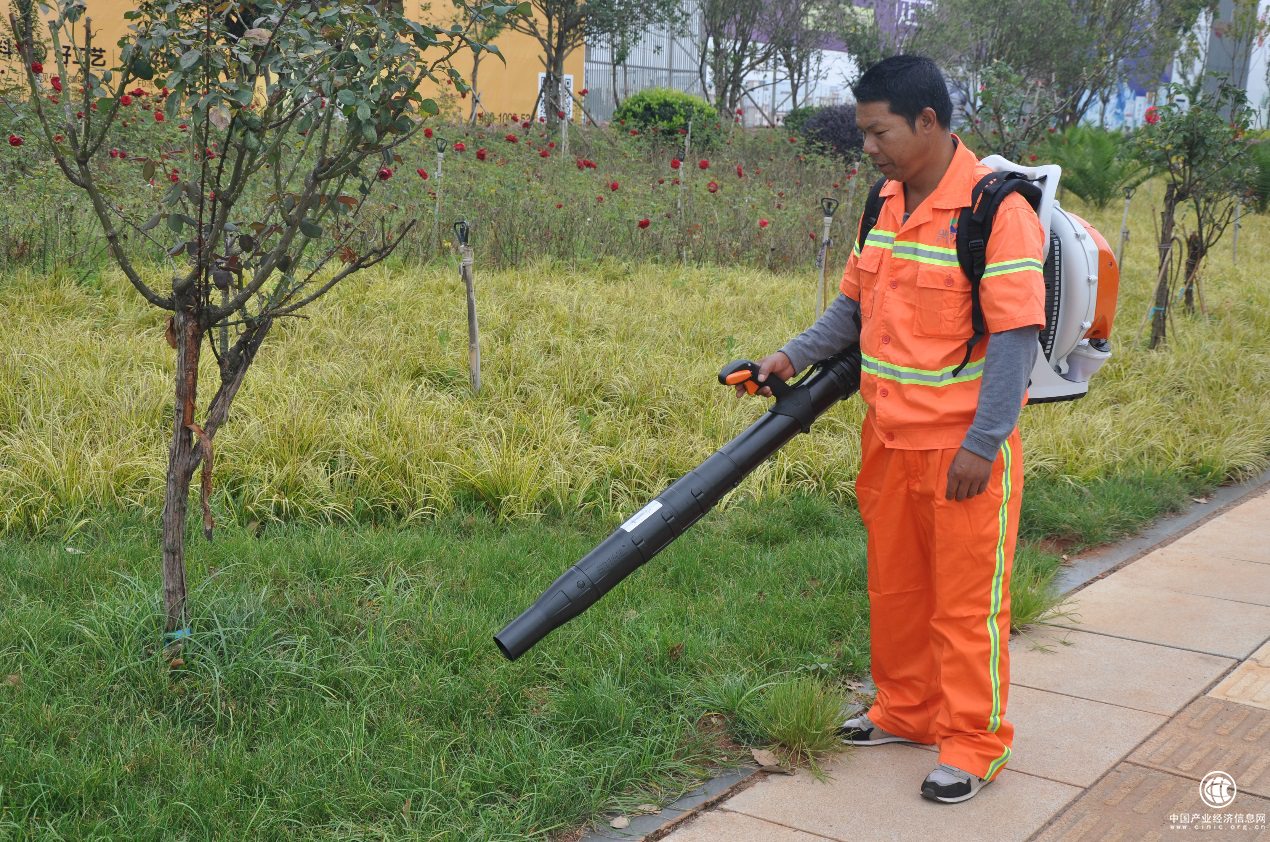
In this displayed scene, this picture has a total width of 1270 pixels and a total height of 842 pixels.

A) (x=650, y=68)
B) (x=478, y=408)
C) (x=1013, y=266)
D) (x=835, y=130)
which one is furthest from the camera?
(x=650, y=68)

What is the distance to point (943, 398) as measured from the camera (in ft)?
9.43

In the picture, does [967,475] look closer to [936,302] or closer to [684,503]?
[936,302]

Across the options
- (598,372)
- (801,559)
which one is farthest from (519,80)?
(801,559)

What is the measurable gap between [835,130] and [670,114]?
317 centimetres

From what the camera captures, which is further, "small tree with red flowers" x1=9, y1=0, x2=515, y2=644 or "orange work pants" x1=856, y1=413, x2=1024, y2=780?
"orange work pants" x1=856, y1=413, x2=1024, y2=780

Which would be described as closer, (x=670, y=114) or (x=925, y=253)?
(x=925, y=253)

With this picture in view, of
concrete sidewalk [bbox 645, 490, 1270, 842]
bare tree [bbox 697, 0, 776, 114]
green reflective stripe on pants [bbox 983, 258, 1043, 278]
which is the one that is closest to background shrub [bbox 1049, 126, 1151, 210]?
bare tree [bbox 697, 0, 776, 114]

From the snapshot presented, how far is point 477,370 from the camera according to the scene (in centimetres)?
599

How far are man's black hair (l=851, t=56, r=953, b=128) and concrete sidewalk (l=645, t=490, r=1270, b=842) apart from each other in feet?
5.78

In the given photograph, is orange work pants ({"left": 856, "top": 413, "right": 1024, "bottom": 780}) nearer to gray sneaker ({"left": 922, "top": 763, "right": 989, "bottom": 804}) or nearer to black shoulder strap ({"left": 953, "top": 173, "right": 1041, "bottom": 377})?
gray sneaker ({"left": 922, "top": 763, "right": 989, "bottom": 804})

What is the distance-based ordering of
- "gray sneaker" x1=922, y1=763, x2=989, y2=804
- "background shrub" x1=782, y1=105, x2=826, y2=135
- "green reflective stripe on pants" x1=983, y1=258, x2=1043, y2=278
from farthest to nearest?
"background shrub" x1=782, y1=105, x2=826, y2=135, "gray sneaker" x1=922, y1=763, x2=989, y2=804, "green reflective stripe on pants" x1=983, y1=258, x2=1043, y2=278

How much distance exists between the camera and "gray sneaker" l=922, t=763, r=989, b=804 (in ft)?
9.80

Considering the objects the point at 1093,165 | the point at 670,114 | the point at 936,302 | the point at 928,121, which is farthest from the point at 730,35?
the point at 936,302

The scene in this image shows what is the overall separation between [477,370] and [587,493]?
44.7 inches
